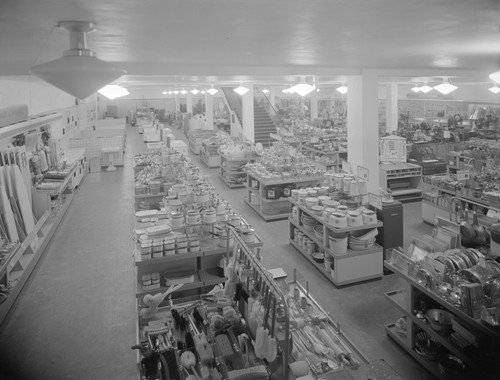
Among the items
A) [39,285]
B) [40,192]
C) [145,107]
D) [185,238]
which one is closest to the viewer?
[185,238]

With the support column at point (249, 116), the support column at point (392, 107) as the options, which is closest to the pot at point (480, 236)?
the support column at point (249, 116)

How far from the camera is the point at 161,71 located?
27.7 ft

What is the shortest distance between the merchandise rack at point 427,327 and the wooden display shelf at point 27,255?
5362 mm

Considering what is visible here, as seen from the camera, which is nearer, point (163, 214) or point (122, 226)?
point (163, 214)

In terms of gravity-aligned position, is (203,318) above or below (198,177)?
below

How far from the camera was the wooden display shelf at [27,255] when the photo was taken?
642 centimetres

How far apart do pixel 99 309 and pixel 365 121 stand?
21.8 feet

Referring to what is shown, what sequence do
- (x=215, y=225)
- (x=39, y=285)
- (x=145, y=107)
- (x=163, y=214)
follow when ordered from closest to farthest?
1. (x=215, y=225)
2. (x=163, y=214)
3. (x=39, y=285)
4. (x=145, y=107)

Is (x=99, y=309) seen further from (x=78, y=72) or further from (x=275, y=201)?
(x=275, y=201)

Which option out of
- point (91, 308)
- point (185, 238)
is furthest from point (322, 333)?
point (91, 308)

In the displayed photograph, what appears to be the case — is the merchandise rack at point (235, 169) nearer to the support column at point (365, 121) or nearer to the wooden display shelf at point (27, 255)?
the support column at point (365, 121)

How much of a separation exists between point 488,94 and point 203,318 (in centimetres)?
2229

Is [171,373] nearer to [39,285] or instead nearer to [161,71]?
[39,285]

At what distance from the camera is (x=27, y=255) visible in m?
7.70
